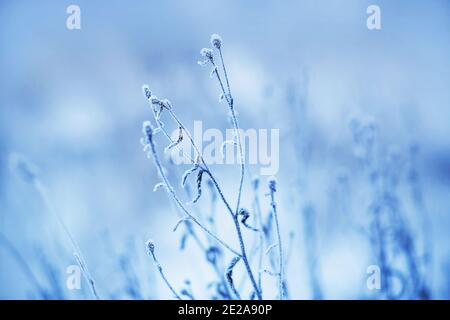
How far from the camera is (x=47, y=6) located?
4.81ft

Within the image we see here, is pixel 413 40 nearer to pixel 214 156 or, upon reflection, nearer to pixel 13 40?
pixel 214 156

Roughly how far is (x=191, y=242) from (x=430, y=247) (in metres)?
0.63

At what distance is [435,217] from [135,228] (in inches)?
34.7

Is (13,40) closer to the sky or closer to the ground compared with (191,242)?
closer to the sky

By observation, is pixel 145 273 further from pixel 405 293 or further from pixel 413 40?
pixel 413 40

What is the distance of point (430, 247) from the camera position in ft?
3.73

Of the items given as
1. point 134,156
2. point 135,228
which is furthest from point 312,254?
point 134,156

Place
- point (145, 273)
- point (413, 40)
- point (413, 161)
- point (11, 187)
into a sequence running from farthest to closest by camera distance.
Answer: point (413, 40)
point (11, 187)
point (413, 161)
point (145, 273)

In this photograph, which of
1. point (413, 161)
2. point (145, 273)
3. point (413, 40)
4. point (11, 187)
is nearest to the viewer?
point (145, 273)
